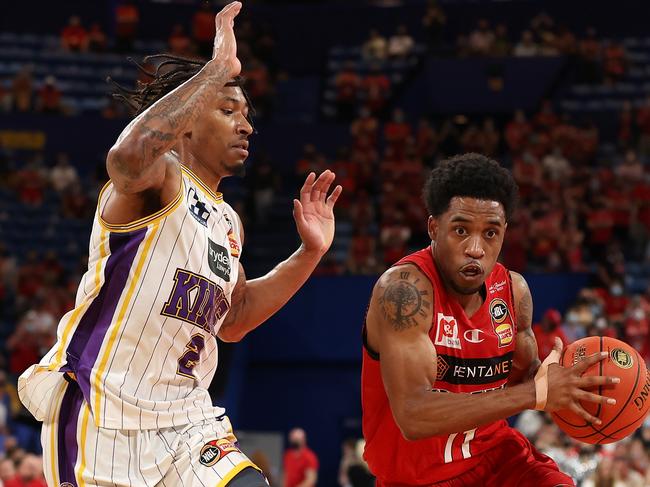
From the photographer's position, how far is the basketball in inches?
179

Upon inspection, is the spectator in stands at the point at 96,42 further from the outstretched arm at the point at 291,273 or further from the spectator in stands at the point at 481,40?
the outstretched arm at the point at 291,273

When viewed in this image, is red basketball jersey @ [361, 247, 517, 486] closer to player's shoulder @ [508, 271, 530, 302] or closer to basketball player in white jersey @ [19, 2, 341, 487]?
player's shoulder @ [508, 271, 530, 302]

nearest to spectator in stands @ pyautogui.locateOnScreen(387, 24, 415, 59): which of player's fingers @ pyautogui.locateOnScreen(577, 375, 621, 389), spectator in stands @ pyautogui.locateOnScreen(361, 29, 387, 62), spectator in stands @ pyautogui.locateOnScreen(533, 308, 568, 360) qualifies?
spectator in stands @ pyautogui.locateOnScreen(361, 29, 387, 62)

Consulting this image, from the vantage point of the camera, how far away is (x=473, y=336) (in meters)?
4.86

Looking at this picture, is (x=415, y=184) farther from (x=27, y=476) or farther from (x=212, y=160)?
(x=212, y=160)

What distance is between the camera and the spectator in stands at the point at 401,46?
2302cm

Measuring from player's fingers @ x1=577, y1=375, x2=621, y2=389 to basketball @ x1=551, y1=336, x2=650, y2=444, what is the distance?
48 millimetres

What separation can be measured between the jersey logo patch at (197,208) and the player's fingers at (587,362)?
170 centimetres

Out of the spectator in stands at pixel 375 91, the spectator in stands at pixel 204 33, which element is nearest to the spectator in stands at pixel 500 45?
the spectator in stands at pixel 375 91

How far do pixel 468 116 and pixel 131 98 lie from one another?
17014mm

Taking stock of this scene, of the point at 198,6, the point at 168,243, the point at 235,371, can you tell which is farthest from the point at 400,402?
the point at 198,6

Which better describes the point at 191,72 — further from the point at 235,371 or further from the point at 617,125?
the point at 617,125

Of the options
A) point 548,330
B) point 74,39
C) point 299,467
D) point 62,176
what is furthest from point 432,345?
point 74,39

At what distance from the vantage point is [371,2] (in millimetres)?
25938
